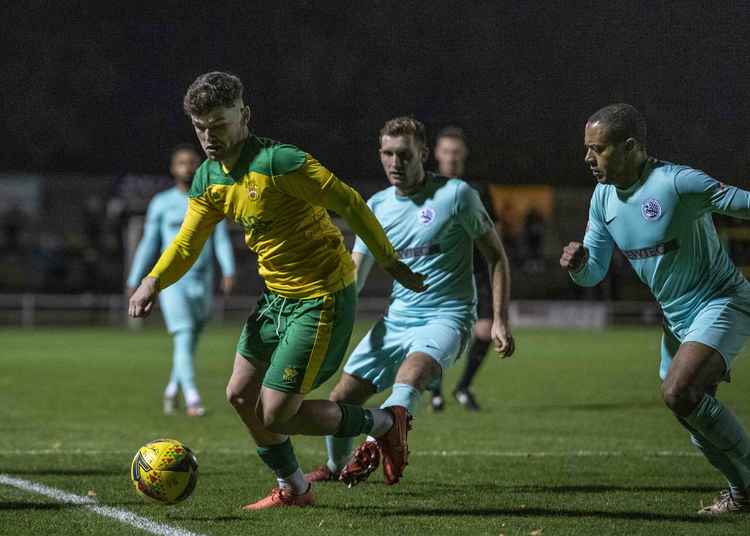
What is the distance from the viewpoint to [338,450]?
7148mm

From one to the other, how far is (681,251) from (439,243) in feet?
4.91

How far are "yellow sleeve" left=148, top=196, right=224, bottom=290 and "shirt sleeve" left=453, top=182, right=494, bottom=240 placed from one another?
5.06ft

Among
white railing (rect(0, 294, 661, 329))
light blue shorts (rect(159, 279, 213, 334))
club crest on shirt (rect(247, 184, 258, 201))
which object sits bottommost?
white railing (rect(0, 294, 661, 329))

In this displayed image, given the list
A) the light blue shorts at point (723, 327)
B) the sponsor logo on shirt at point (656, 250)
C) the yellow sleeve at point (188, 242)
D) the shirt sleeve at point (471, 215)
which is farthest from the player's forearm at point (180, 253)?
the light blue shorts at point (723, 327)

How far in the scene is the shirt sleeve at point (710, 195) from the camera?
18.6ft

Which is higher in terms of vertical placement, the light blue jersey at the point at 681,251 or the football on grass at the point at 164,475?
the light blue jersey at the point at 681,251

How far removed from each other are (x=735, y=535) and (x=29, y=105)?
10.7 m

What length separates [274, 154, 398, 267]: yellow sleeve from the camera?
18.5 ft

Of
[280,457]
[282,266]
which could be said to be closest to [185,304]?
[280,457]

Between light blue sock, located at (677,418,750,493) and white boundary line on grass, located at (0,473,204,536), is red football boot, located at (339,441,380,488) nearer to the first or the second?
white boundary line on grass, located at (0,473,204,536)

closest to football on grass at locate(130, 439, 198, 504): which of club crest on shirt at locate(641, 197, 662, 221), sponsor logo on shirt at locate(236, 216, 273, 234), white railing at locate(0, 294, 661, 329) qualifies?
sponsor logo on shirt at locate(236, 216, 273, 234)

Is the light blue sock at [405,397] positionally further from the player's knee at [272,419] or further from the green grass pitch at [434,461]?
the player's knee at [272,419]

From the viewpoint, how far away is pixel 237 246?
30.5 metres

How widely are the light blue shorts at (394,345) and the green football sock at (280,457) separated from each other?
0.81 meters
